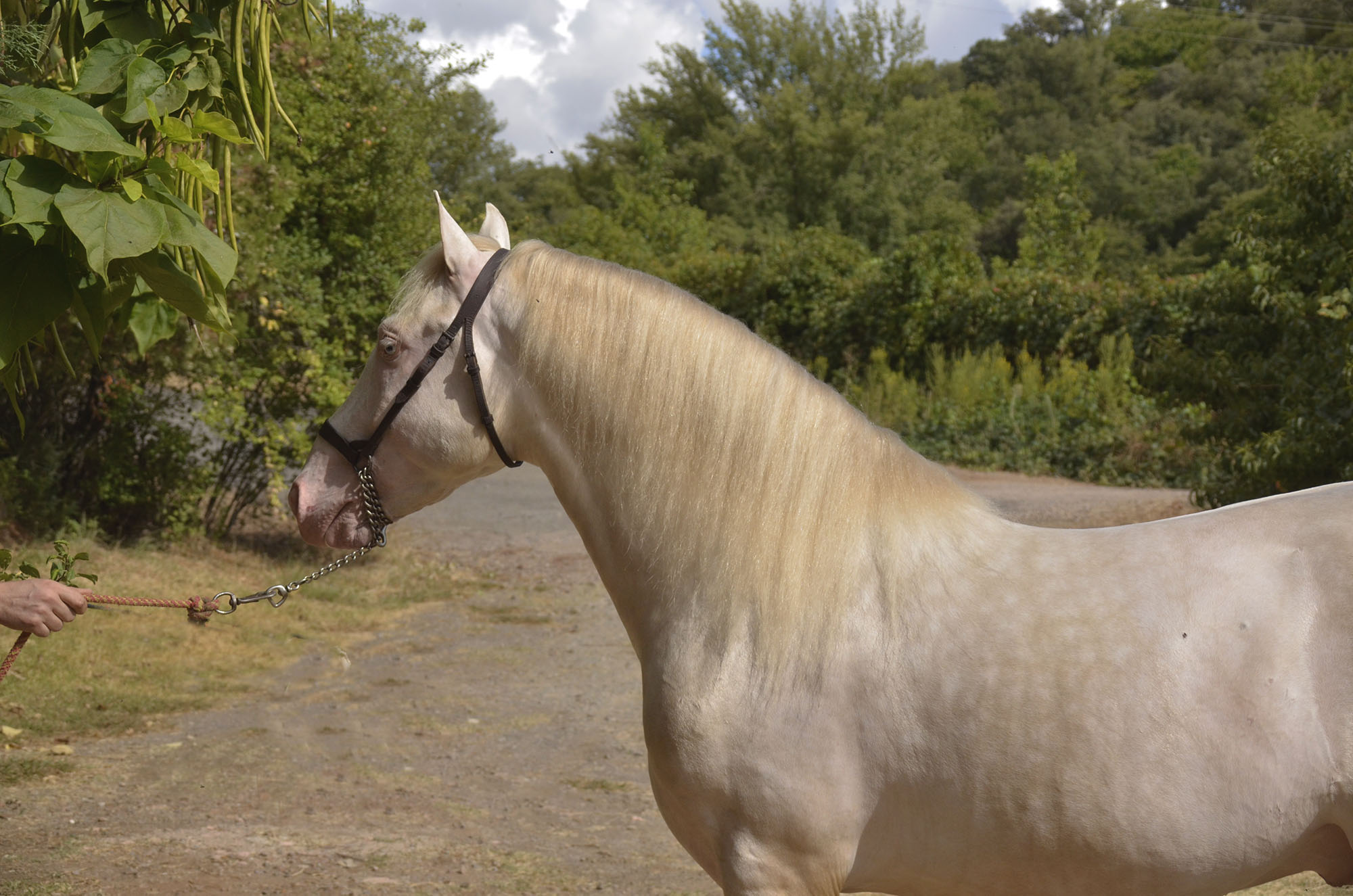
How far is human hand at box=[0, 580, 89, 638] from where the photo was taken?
2.47 m

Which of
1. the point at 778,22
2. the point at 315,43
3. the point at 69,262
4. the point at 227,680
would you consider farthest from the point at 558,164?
the point at 69,262

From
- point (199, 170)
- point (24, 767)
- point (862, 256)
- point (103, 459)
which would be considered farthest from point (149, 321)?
point (862, 256)

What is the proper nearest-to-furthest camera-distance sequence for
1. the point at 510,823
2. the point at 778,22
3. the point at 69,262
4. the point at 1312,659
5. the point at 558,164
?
the point at 1312,659 < the point at 69,262 < the point at 510,823 < the point at 778,22 < the point at 558,164

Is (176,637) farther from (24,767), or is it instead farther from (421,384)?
(421,384)

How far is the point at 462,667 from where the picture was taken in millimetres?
7324

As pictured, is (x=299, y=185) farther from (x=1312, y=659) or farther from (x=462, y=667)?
(x=1312, y=659)

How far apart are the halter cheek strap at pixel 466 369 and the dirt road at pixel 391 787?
4.13ft

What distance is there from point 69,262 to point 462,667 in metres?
5.35

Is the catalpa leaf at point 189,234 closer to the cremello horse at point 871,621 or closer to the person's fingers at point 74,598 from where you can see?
the cremello horse at point 871,621

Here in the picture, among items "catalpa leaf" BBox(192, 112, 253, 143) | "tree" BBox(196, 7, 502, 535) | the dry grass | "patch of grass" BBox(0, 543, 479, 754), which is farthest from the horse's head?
"tree" BBox(196, 7, 502, 535)

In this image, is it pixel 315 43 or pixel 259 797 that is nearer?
pixel 259 797

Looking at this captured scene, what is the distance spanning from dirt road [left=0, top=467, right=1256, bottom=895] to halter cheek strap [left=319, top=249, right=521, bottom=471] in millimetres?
1260

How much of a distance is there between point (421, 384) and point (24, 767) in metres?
4.03

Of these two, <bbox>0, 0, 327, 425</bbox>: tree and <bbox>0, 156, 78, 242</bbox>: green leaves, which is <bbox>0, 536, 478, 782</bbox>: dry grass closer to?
<bbox>0, 0, 327, 425</bbox>: tree
